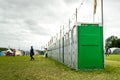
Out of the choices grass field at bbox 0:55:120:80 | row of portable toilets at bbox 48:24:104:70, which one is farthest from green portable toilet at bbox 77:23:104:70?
grass field at bbox 0:55:120:80

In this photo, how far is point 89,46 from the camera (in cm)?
1683

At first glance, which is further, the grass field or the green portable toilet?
the green portable toilet

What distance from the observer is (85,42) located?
55.0 feet

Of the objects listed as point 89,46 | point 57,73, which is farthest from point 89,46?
point 57,73

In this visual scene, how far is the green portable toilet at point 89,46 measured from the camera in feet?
54.6

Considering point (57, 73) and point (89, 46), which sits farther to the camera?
point (89, 46)

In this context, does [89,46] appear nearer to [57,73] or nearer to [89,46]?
[89,46]

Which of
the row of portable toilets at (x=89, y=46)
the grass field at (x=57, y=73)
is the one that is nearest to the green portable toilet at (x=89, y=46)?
the row of portable toilets at (x=89, y=46)

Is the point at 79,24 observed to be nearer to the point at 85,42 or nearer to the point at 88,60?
the point at 85,42

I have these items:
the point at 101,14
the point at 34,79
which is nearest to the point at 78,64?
the point at 101,14

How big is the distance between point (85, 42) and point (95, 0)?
3281 mm

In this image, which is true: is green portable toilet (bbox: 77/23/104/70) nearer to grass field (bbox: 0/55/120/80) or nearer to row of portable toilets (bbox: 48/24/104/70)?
row of portable toilets (bbox: 48/24/104/70)

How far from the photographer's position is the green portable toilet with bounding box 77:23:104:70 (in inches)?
656

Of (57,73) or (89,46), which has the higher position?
(89,46)
